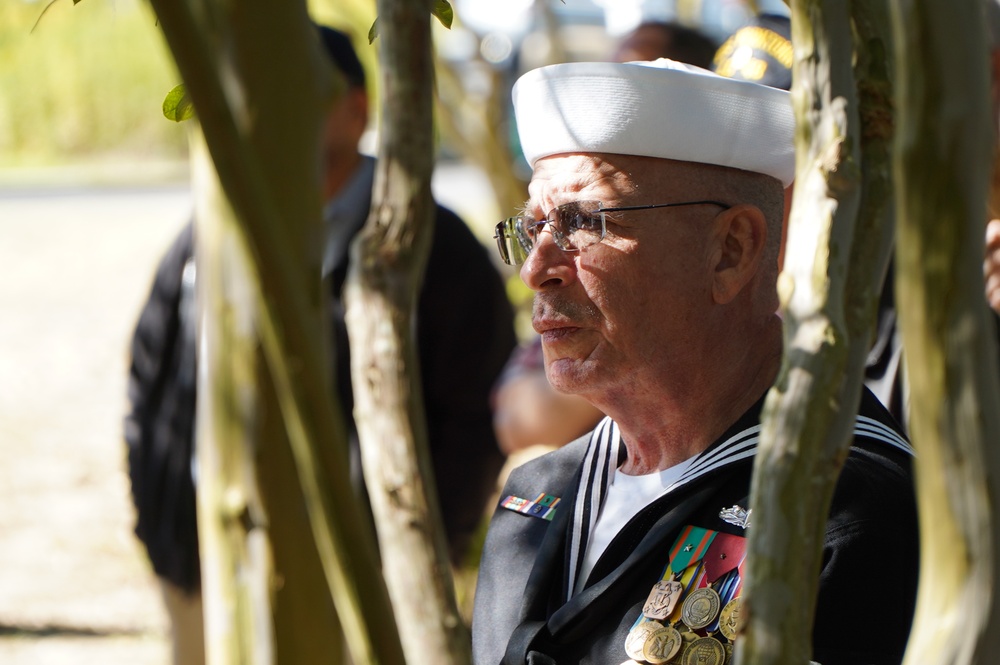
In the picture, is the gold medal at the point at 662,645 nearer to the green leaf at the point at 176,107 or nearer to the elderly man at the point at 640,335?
the elderly man at the point at 640,335

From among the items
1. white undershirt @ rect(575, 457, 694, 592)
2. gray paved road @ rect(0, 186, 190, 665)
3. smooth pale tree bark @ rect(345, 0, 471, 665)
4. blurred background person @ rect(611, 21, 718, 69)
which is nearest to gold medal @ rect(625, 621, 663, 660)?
white undershirt @ rect(575, 457, 694, 592)

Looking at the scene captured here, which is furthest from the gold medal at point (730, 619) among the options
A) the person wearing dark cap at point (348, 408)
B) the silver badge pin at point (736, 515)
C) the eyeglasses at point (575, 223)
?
the person wearing dark cap at point (348, 408)

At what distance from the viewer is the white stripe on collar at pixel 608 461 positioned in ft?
6.48

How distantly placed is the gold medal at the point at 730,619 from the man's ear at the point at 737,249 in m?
0.60

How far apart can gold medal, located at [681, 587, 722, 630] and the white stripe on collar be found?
21 centimetres

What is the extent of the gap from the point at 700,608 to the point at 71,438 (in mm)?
8707

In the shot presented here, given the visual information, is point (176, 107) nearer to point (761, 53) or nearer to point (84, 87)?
point (761, 53)

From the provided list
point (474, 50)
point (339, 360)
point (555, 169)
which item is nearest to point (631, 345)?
point (555, 169)

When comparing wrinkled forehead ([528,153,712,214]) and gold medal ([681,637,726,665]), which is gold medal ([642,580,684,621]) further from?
wrinkled forehead ([528,153,712,214])

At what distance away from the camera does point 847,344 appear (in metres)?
1.01

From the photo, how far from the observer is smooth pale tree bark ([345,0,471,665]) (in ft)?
3.41

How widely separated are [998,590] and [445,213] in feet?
10.5

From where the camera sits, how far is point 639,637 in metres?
1.89

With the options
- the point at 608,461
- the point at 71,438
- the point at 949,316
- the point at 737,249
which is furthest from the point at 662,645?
the point at 71,438
